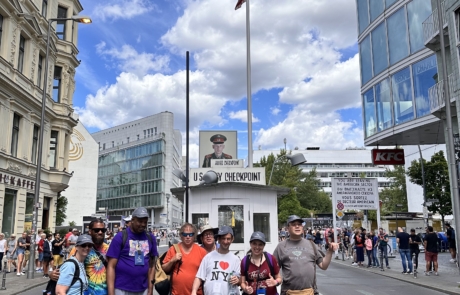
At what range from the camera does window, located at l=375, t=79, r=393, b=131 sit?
71.2 feet

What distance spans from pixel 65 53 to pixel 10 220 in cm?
1291

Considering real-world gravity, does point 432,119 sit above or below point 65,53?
below

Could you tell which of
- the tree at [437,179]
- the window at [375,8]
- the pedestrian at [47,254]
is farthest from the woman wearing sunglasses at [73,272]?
the tree at [437,179]

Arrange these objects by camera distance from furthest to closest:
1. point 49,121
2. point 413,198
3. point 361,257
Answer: point 413,198, point 49,121, point 361,257

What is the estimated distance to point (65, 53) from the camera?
97.6 feet

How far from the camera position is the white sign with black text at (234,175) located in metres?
12.3

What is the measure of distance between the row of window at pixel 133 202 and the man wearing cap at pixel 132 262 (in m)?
89.7

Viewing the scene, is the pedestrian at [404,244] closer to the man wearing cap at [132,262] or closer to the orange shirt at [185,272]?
the orange shirt at [185,272]

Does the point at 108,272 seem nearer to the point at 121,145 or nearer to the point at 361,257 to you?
the point at 361,257

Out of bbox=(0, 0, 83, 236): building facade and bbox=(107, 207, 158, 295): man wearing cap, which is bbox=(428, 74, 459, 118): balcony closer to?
bbox=(107, 207, 158, 295): man wearing cap

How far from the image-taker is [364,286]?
13.6 m

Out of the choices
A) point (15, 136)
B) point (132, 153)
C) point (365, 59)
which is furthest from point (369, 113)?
point (132, 153)

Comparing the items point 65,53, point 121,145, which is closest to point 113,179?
point 121,145

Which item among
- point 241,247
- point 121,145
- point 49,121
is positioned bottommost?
point 241,247
